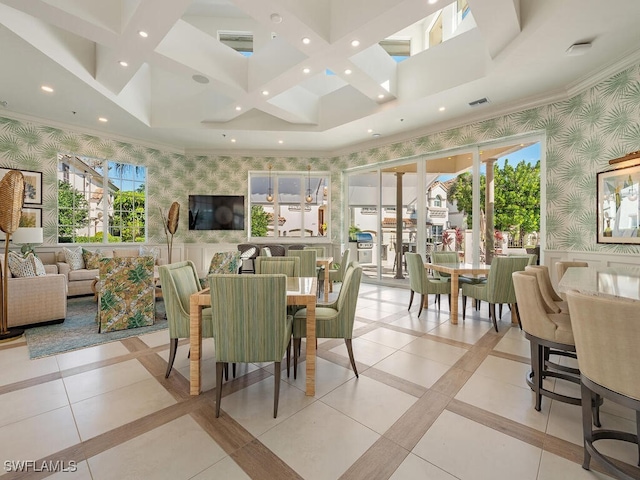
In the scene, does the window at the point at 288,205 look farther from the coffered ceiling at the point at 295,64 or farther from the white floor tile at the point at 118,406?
the white floor tile at the point at 118,406

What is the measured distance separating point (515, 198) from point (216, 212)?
663 centimetres

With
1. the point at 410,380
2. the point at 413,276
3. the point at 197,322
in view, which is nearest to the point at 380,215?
the point at 413,276

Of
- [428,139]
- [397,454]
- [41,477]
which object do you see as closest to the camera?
[41,477]

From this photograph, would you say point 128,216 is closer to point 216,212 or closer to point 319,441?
point 216,212

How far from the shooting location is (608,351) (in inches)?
50.1

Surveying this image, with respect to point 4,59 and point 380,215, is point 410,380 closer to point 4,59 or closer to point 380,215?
point 380,215

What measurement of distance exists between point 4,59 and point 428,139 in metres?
6.57

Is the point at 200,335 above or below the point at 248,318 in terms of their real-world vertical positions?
below

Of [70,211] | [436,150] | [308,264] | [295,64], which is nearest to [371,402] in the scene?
[308,264]

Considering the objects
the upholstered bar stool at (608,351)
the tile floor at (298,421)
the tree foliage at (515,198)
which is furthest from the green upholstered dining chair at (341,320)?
the tree foliage at (515,198)

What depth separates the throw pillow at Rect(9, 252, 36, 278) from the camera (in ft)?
12.6

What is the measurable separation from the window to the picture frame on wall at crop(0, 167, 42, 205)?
13.4 ft

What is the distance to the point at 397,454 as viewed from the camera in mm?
1563

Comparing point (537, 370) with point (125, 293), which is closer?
point (537, 370)
